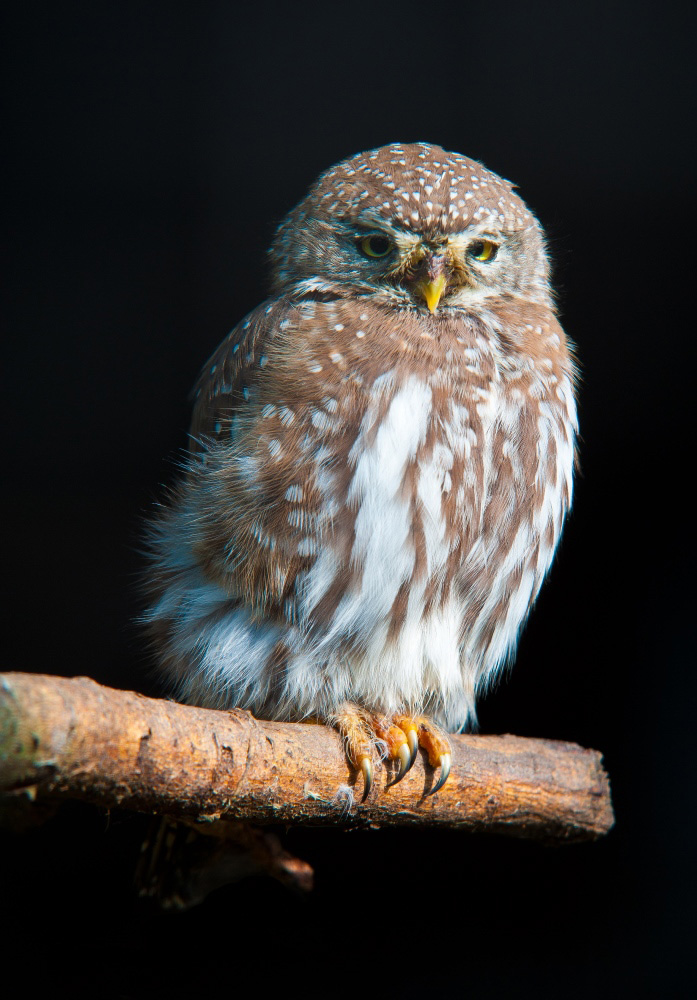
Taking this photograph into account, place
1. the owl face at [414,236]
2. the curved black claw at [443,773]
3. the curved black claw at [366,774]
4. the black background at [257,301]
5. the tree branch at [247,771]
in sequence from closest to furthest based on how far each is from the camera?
the tree branch at [247,771] < the curved black claw at [366,774] < the curved black claw at [443,773] < the owl face at [414,236] < the black background at [257,301]

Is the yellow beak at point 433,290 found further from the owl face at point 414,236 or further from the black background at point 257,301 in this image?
the black background at point 257,301

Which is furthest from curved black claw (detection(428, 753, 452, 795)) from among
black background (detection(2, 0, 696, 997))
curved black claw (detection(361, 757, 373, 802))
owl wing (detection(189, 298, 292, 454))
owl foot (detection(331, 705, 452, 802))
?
black background (detection(2, 0, 696, 997))

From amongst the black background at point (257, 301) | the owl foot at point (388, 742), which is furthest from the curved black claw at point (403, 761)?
the black background at point (257, 301)

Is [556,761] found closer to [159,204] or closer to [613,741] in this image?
[613,741]

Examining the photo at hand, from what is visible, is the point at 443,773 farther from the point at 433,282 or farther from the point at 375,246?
the point at 375,246

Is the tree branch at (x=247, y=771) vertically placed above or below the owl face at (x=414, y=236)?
below

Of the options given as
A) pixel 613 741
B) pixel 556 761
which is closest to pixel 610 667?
pixel 613 741

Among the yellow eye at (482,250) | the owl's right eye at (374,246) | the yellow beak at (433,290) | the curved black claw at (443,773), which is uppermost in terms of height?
the yellow eye at (482,250)

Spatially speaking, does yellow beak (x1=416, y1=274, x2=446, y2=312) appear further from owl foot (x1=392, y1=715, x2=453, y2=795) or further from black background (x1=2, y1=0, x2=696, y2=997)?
owl foot (x1=392, y1=715, x2=453, y2=795)
